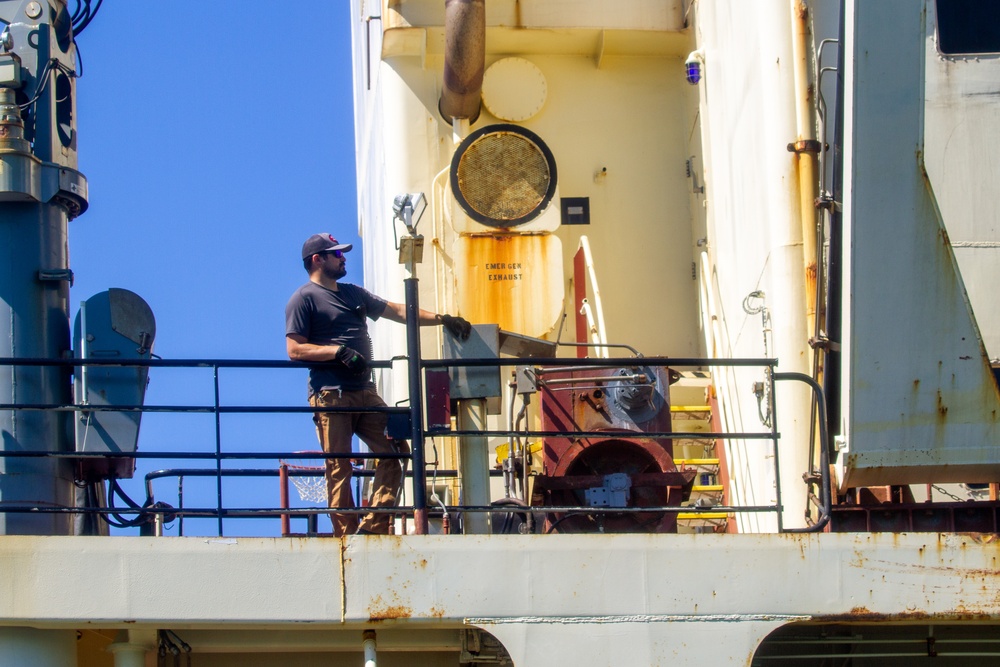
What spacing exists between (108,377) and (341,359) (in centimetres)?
117

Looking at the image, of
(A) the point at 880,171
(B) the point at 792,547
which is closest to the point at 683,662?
(B) the point at 792,547

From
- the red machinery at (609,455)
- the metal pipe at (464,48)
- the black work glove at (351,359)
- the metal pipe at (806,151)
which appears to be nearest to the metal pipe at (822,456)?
the metal pipe at (806,151)

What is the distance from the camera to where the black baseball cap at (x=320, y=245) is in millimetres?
7504

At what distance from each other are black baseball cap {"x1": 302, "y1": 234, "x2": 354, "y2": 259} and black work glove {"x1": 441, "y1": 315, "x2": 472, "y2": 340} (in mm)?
861

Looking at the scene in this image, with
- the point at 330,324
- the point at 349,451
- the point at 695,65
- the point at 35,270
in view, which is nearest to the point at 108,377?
the point at 35,270

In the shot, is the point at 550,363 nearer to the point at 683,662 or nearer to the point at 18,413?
the point at 683,662

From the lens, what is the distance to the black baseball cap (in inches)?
295

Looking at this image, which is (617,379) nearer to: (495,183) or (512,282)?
(512,282)

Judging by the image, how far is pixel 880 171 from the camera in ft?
22.6

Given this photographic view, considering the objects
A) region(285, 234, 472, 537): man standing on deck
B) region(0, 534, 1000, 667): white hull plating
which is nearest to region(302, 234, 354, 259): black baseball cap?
region(285, 234, 472, 537): man standing on deck

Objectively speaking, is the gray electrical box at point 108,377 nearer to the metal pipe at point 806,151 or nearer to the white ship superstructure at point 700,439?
the white ship superstructure at point 700,439

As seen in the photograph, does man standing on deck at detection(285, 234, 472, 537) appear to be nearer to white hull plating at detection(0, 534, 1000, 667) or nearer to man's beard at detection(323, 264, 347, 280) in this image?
man's beard at detection(323, 264, 347, 280)

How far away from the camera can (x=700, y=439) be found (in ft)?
22.5

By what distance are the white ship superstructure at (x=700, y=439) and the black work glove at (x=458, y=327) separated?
82 mm
